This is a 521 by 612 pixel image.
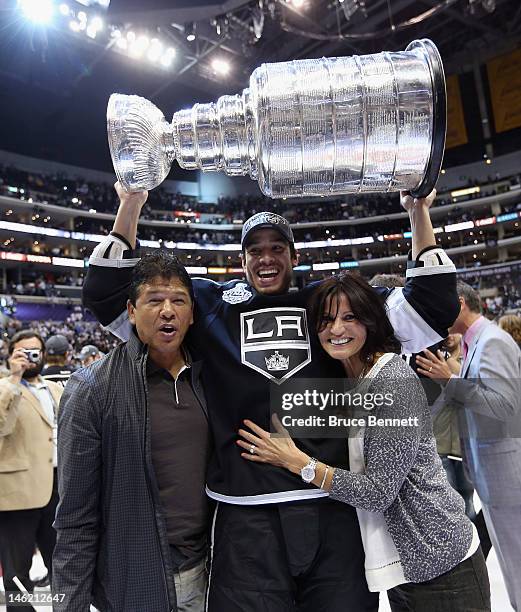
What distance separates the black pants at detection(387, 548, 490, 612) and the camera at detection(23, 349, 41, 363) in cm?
212

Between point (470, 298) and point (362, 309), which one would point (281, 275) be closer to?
point (362, 309)

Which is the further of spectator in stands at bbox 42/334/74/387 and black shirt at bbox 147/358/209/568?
spectator in stands at bbox 42/334/74/387

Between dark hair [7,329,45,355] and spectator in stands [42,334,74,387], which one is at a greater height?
dark hair [7,329,45,355]

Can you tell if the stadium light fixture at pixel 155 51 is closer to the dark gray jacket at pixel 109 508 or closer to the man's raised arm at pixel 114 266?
the man's raised arm at pixel 114 266

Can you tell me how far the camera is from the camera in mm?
2604

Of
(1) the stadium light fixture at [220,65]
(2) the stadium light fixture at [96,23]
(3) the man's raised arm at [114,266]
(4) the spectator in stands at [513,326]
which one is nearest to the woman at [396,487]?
(3) the man's raised arm at [114,266]

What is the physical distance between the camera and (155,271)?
1292mm

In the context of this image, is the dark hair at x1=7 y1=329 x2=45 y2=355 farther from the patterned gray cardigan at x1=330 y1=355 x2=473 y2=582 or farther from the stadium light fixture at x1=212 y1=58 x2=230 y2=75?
the stadium light fixture at x1=212 y1=58 x2=230 y2=75

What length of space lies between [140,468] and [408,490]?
62cm

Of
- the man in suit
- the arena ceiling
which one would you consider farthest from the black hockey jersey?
the arena ceiling

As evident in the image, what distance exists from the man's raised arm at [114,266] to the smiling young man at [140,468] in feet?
0.26

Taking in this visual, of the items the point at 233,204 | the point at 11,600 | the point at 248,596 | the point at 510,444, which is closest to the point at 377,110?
the point at 248,596

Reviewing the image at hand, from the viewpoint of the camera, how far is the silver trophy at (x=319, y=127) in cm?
101

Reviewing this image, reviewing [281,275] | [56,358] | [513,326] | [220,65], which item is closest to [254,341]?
[281,275]
